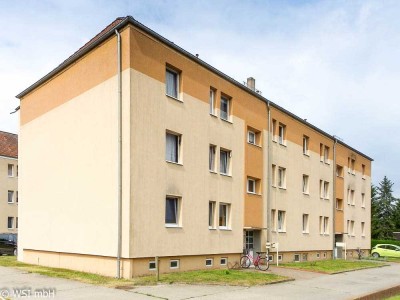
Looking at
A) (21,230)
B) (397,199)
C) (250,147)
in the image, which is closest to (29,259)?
(21,230)

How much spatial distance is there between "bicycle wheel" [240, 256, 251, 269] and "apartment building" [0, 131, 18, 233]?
103 ft

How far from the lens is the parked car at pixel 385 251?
139 feet

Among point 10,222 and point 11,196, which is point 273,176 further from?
point 11,196

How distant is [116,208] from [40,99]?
28.9 ft

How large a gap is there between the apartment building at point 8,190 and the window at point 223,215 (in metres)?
31.4

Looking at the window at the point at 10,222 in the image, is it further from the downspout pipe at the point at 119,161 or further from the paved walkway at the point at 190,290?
the downspout pipe at the point at 119,161

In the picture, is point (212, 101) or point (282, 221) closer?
point (212, 101)

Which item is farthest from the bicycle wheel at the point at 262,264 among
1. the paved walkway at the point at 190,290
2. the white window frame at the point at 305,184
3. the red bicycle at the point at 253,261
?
the white window frame at the point at 305,184

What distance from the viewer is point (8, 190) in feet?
156

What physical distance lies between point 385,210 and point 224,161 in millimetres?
66849

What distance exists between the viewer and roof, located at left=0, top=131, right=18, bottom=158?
4821 cm

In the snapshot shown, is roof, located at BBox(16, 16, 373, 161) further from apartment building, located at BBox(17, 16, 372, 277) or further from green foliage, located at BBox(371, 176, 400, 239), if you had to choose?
green foliage, located at BBox(371, 176, 400, 239)

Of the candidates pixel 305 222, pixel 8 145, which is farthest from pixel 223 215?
pixel 8 145

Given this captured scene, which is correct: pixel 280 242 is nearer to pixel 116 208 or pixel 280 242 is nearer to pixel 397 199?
pixel 116 208
